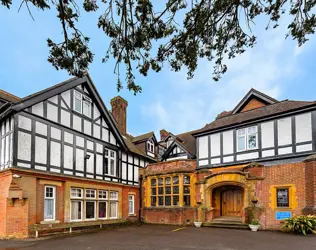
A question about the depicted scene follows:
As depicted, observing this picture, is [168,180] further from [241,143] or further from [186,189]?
[241,143]

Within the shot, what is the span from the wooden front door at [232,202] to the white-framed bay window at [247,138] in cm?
284

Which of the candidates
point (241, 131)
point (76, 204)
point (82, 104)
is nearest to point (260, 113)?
point (241, 131)

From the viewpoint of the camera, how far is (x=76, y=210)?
14703 mm

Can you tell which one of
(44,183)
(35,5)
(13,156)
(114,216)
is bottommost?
(114,216)

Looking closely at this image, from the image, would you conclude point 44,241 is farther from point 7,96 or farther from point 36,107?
point 7,96

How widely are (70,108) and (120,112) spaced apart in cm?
821

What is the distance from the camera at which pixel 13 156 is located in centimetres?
1159

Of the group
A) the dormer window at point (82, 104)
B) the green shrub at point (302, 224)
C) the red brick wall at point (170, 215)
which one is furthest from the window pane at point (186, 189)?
the dormer window at point (82, 104)

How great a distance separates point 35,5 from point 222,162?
1449cm

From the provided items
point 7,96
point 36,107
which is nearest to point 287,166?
point 36,107

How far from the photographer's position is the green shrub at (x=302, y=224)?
11.6 m

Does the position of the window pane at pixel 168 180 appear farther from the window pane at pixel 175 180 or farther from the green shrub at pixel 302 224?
the green shrub at pixel 302 224

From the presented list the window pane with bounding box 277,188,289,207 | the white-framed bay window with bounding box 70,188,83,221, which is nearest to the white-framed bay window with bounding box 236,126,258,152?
the window pane with bounding box 277,188,289,207

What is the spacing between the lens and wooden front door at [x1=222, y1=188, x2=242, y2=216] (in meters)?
16.8
